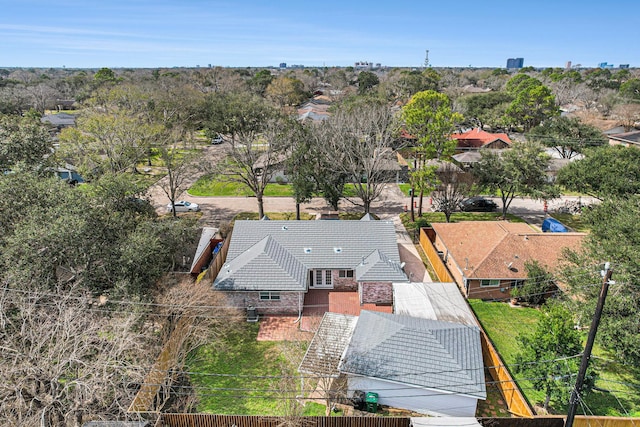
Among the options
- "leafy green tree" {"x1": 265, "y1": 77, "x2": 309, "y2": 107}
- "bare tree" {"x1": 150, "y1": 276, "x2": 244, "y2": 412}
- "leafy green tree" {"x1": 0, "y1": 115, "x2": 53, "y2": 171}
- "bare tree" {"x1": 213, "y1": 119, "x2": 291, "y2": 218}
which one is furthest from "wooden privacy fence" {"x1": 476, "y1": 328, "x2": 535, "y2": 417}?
"leafy green tree" {"x1": 265, "y1": 77, "x2": 309, "y2": 107}

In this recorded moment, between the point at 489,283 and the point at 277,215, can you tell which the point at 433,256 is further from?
the point at 277,215

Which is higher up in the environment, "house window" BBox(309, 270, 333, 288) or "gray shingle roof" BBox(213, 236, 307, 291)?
"gray shingle roof" BBox(213, 236, 307, 291)

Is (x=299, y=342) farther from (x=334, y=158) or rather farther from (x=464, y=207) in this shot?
(x=464, y=207)

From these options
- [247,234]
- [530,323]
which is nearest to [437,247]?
[530,323]

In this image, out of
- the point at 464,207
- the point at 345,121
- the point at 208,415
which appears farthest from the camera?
the point at 464,207

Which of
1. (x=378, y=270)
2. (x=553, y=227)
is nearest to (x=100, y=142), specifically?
(x=378, y=270)

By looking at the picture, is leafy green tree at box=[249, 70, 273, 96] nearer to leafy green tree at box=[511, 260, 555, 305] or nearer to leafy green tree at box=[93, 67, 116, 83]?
leafy green tree at box=[93, 67, 116, 83]
